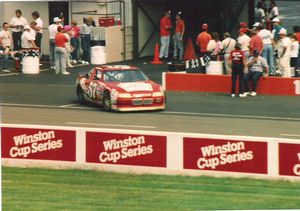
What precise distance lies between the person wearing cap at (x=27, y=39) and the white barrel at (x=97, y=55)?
9.07 feet

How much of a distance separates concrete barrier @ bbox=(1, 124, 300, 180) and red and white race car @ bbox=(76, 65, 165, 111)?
6244mm

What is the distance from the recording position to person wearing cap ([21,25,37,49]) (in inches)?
1316

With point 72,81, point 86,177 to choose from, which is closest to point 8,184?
point 86,177

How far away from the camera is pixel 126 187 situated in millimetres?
17547

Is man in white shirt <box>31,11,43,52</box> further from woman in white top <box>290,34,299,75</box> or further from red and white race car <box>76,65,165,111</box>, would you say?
woman in white top <box>290,34,299,75</box>

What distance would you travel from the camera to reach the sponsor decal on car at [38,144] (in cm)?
1909

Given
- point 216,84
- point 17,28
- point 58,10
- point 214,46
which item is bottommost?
point 216,84

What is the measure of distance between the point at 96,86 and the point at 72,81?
5.55m

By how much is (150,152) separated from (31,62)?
15.8 m

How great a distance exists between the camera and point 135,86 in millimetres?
25750

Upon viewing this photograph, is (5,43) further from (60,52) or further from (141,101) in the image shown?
(141,101)

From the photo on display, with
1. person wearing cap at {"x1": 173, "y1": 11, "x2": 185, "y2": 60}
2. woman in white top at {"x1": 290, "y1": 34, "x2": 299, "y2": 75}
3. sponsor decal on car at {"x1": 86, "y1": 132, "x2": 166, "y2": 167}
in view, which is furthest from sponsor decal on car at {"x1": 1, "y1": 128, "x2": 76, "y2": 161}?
person wearing cap at {"x1": 173, "y1": 11, "x2": 185, "y2": 60}

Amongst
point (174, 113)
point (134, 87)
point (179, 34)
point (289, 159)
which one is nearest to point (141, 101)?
point (134, 87)

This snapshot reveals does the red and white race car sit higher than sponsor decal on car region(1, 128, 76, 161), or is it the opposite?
the red and white race car
